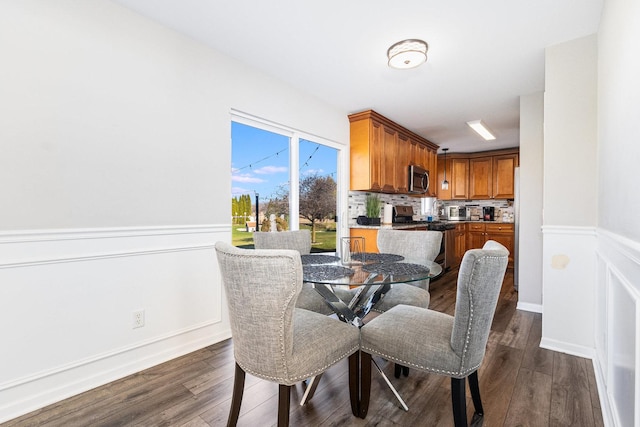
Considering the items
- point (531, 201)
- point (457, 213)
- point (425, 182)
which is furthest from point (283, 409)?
point (457, 213)

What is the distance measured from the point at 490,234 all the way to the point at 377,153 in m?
3.52

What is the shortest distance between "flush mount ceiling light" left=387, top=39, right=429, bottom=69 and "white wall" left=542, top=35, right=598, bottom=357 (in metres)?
1.01

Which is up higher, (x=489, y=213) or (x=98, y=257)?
(x=489, y=213)

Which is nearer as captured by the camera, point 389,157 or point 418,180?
point 389,157

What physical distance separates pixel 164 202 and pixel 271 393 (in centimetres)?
146

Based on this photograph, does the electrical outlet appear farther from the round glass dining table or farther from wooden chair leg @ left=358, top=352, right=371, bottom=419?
wooden chair leg @ left=358, top=352, right=371, bottom=419

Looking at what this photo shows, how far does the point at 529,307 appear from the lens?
11.0ft

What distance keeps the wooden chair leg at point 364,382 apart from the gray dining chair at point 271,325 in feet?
0.60

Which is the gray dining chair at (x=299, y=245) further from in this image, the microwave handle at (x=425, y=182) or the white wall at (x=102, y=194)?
the microwave handle at (x=425, y=182)

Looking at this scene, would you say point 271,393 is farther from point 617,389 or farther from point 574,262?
point 574,262

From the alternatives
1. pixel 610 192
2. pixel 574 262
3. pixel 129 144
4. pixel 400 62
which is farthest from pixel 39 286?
pixel 574 262

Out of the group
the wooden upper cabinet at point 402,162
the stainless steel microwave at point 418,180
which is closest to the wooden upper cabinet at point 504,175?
the stainless steel microwave at point 418,180

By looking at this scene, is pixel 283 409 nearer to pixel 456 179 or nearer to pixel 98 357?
pixel 98 357

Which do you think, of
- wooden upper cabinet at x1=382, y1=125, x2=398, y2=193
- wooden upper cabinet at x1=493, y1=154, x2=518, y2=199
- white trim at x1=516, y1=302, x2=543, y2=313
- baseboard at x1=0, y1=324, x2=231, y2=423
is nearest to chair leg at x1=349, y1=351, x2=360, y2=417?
baseboard at x1=0, y1=324, x2=231, y2=423
